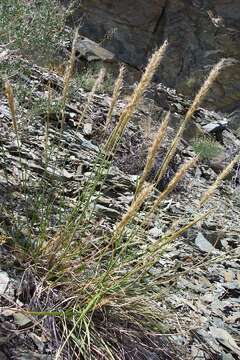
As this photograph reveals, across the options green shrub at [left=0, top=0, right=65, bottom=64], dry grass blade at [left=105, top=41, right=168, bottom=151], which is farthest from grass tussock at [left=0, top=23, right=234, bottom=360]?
green shrub at [left=0, top=0, right=65, bottom=64]

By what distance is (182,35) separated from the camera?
15.4 meters

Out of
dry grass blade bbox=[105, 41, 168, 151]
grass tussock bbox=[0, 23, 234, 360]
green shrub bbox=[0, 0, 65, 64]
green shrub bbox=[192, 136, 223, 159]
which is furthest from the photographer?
green shrub bbox=[192, 136, 223, 159]

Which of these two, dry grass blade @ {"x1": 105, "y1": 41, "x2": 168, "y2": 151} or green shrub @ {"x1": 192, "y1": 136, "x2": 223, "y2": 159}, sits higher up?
dry grass blade @ {"x1": 105, "y1": 41, "x2": 168, "y2": 151}

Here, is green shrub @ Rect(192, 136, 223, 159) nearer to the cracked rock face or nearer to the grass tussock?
the grass tussock

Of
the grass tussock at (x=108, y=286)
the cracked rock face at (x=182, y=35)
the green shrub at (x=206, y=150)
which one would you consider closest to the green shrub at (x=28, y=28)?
the grass tussock at (x=108, y=286)

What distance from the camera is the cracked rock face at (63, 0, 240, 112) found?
15.1 meters

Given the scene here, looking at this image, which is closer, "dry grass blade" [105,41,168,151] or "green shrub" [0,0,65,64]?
"dry grass blade" [105,41,168,151]

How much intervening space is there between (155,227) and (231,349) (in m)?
1.45

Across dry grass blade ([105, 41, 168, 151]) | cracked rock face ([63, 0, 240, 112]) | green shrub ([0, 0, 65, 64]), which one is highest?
dry grass blade ([105, 41, 168, 151])

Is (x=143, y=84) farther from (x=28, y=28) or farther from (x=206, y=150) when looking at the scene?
(x=206, y=150)

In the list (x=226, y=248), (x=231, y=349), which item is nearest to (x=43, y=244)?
(x=231, y=349)

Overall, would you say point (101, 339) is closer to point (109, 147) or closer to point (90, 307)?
point (90, 307)

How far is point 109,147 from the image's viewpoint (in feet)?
8.23

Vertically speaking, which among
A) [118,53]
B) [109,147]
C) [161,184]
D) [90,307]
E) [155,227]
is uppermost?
[109,147]
